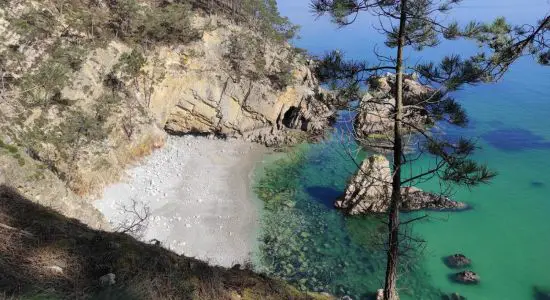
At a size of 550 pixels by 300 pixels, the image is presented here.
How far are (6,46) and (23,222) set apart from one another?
1669cm

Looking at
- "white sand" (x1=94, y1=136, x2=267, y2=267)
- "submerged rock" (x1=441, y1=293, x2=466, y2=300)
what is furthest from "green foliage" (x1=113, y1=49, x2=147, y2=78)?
"submerged rock" (x1=441, y1=293, x2=466, y2=300)

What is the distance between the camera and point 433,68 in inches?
367

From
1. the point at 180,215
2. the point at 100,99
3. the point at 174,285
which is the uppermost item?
the point at 100,99

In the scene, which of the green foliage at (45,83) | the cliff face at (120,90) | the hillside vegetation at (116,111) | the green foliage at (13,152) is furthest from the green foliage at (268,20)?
the green foliage at (13,152)

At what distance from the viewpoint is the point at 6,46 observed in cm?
1952

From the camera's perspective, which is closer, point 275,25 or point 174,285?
point 174,285

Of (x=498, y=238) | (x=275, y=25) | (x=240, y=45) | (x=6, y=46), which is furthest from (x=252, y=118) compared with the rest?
(x=498, y=238)

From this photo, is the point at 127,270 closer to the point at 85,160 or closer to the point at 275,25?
the point at 85,160


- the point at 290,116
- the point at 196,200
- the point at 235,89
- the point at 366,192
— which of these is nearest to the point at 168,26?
the point at 235,89

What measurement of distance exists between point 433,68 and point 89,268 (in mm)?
8586

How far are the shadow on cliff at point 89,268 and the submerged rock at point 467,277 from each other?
1222 centimetres

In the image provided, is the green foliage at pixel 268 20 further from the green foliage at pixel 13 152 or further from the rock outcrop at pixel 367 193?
the green foliage at pixel 13 152

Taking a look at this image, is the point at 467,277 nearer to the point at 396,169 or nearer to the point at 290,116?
the point at 396,169

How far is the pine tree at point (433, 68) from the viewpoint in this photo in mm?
8070
